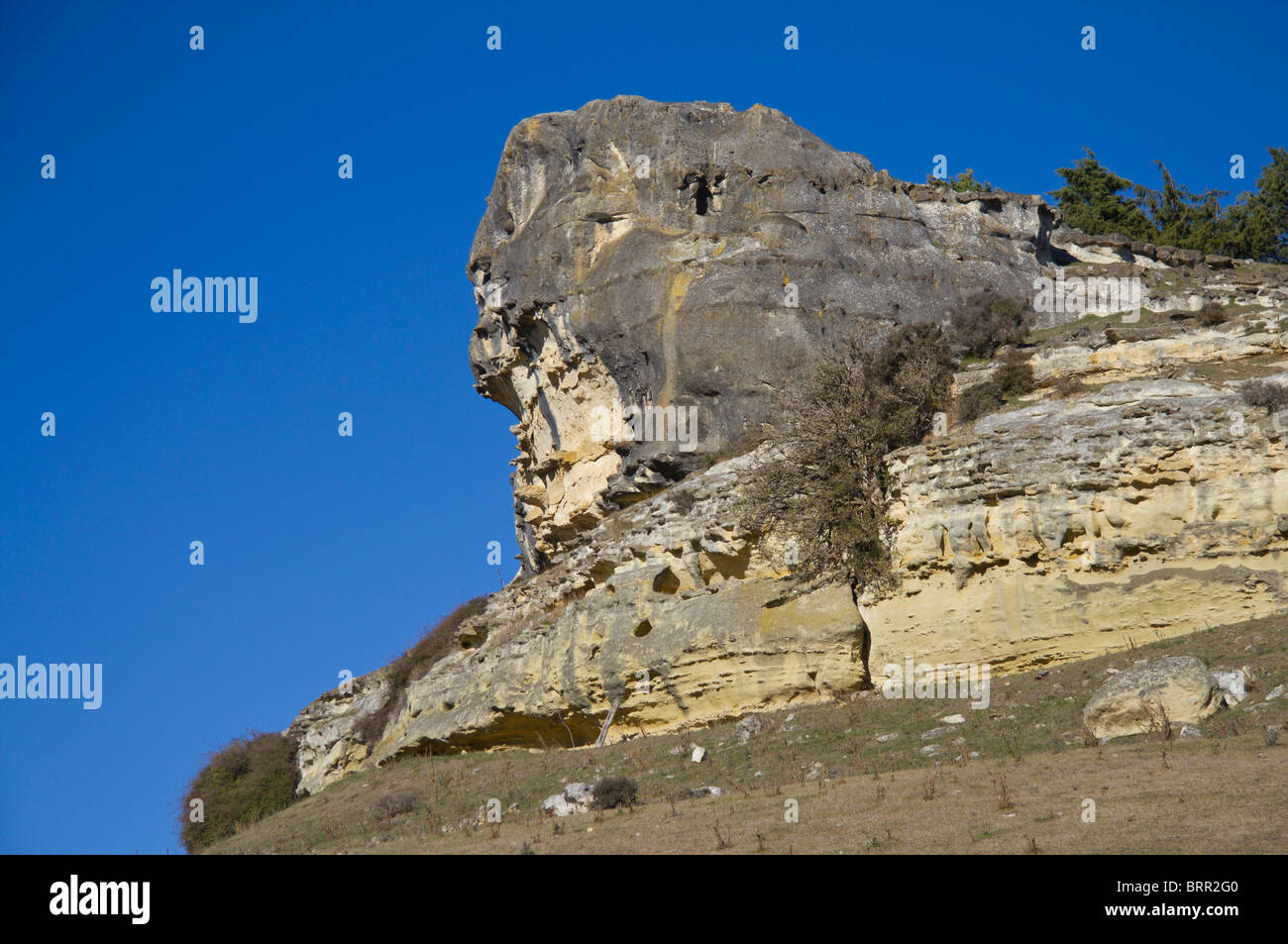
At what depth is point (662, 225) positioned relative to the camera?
3378cm

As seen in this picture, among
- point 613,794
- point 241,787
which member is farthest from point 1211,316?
point 241,787

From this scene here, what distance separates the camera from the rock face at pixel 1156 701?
16344 millimetres

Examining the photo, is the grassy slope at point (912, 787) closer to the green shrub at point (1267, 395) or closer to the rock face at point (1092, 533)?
the rock face at point (1092, 533)

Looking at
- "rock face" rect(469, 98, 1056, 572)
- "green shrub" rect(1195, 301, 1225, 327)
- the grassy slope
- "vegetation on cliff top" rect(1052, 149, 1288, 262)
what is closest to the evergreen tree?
"vegetation on cliff top" rect(1052, 149, 1288, 262)

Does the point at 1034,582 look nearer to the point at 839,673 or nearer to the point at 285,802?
the point at 839,673

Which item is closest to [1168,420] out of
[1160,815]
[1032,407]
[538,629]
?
[1032,407]

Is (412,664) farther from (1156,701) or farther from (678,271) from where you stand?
(1156,701)

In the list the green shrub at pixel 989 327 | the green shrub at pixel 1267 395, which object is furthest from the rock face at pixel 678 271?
the green shrub at pixel 1267 395

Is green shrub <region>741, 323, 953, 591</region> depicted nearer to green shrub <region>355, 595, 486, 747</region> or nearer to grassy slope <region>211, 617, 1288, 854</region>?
grassy slope <region>211, 617, 1288, 854</region>

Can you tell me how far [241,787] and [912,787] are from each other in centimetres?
2338

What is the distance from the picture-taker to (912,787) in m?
15.4

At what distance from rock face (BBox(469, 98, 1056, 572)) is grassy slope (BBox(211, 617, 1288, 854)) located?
9939 mm
